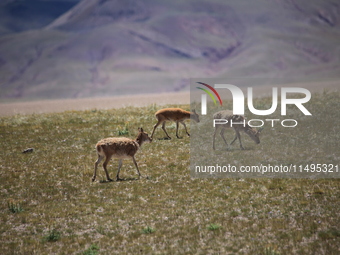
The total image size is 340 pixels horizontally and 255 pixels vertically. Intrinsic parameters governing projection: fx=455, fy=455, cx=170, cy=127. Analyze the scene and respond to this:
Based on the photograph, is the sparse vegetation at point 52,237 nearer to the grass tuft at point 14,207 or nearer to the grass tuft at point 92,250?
the grass tuft at point 92,250

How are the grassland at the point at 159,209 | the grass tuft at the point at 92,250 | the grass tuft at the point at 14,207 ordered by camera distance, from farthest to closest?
the grass tuft at the point at 14,207 < the grassland at the point at 159,209 < the grass tuft at the point at 92,250

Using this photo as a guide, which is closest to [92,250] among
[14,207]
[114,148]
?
[14,207]

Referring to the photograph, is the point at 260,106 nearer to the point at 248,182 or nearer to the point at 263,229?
the point at 248,182

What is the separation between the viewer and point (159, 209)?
59.0ft

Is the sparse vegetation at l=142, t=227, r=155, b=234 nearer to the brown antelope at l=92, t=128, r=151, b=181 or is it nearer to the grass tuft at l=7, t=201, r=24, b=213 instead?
the grass tuft at l=7, t=201, r=24, b=213

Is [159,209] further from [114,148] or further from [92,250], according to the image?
[114,148]

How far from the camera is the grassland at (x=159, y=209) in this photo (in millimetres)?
14320

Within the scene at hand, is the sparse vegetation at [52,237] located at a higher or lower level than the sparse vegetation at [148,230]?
lower

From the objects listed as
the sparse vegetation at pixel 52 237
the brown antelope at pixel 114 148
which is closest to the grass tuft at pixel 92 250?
the sparse vegetation at pixel 52 237

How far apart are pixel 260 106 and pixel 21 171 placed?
2800 cm

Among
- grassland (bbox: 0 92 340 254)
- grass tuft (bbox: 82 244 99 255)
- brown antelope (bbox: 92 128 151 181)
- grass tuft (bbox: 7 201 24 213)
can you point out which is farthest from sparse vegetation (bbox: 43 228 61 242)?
brown antelope (bbox: 92 128 151 181)

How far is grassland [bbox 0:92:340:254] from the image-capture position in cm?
1432

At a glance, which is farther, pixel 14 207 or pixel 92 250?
pixel 14 207

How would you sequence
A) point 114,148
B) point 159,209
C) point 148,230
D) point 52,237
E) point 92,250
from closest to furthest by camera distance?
point 92,250, point 52,237, point 148,230, point 159,209, point 114,148
